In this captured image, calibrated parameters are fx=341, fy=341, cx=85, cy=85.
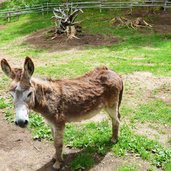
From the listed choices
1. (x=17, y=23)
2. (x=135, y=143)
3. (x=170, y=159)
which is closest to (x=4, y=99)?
(x=135, y=143)

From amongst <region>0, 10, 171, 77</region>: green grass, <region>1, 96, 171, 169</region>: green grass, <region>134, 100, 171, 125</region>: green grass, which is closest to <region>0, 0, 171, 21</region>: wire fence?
<region>0, 10, 171, 77</region>: green grass

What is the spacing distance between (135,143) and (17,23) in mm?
21125

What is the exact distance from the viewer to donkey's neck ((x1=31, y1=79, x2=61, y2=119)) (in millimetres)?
6391

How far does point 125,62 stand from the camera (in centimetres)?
1484

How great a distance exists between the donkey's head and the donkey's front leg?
1153mm

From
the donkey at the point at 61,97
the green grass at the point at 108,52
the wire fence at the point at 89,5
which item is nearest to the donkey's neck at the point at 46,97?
the donkey at the point at 61,97

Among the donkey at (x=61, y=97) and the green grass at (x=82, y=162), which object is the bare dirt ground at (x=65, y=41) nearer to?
the donkey at (x=61, y=97)

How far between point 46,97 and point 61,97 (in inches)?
14.9

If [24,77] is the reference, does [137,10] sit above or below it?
below

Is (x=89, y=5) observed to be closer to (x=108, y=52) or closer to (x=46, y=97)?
(x=108, y=52)

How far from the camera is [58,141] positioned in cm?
692

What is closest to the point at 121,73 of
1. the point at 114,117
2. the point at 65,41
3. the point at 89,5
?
the point at 114,117

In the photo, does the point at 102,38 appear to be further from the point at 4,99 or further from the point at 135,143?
the point at 135,143

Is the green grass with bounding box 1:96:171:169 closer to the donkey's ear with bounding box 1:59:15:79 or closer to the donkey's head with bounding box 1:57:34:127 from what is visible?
the donkey's head with bounding box 1:57:34:127
